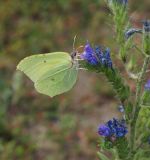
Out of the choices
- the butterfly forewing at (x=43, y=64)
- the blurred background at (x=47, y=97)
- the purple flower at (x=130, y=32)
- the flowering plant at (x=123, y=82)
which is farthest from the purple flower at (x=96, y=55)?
the blurred background at (x=47, y=97)

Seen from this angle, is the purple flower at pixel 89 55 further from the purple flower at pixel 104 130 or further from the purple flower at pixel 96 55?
the purple flower at pixel 104 130

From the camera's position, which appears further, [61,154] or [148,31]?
[61,154]

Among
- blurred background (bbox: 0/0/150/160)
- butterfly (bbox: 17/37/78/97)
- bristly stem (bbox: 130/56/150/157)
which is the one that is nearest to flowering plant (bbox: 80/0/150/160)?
bristly stem (bbox: 130/56/150/157)

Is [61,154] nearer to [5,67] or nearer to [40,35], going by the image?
[5,67]

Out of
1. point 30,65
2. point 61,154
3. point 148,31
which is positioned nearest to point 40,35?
point 61,154

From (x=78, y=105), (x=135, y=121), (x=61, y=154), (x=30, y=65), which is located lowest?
(x=61, y=154)

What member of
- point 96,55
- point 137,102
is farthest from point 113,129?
point 96,55
